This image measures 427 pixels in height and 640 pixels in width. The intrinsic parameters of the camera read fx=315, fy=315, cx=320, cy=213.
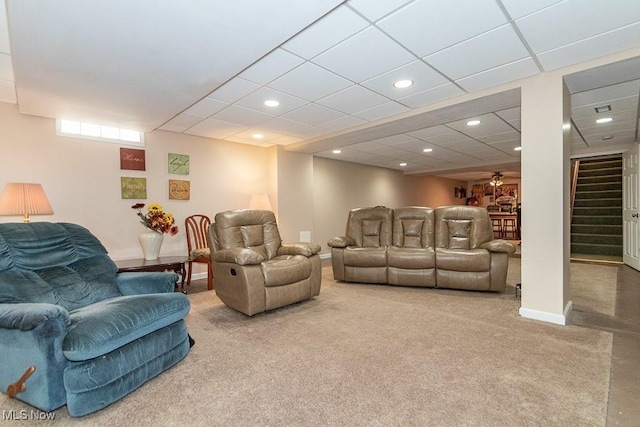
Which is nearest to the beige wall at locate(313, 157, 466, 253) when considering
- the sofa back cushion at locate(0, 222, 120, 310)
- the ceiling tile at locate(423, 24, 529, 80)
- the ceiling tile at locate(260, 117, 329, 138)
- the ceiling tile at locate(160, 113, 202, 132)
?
the ceiling tile at locate(260, 117, 329, 138)

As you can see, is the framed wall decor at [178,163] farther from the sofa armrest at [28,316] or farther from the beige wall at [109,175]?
the sofa armrest at [28,316]

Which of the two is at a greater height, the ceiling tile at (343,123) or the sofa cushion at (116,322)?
the ceiling tile at (343,123)

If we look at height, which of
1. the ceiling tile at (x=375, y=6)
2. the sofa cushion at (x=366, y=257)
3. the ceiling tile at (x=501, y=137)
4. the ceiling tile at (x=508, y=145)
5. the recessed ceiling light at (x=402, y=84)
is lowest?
the sofa cushion at (x=366, y=257)

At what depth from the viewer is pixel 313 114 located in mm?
3949

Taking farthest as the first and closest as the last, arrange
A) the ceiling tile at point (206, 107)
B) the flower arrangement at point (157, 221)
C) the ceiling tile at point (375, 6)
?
the flower arrangement at point (157, 221)
the ceiling tile at point (206, 107)
the ceiling tile at point (375, 6)

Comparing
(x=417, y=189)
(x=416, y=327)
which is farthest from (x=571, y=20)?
(x=417, y=189)

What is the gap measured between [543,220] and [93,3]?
12.1ft

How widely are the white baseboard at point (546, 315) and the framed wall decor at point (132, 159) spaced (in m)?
4.92

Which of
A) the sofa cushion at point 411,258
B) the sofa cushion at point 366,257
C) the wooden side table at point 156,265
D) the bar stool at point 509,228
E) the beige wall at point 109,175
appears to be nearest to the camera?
the wooden side table at point 156,265

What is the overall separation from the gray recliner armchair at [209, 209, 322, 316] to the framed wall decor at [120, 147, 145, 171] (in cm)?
179

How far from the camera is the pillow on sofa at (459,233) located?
13.7 ft

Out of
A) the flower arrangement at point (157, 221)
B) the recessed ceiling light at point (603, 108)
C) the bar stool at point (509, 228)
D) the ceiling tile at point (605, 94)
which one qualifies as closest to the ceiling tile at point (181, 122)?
the flower arrangement at point (157, 221)

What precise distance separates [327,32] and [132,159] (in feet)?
11.3

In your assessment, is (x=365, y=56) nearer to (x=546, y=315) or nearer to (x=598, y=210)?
(x=546, y=315)
